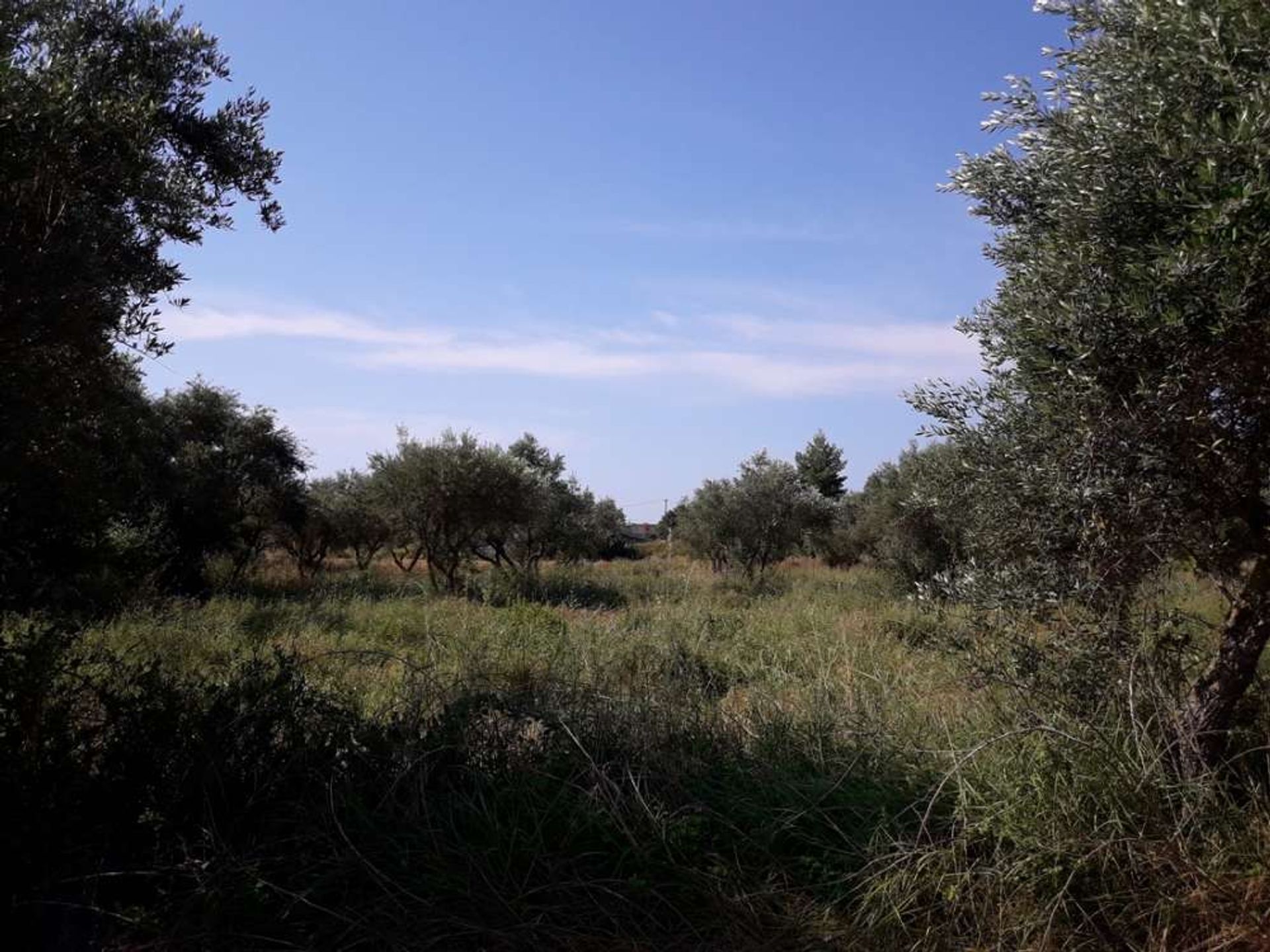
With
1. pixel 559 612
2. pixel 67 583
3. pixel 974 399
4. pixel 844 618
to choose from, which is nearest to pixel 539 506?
pixel 559 612

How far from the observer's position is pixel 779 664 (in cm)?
704

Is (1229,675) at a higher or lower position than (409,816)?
higher

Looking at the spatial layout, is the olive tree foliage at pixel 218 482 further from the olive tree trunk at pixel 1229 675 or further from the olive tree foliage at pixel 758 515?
the olive tree trunk at pixel 1229 675

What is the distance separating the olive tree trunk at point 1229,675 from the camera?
441cm

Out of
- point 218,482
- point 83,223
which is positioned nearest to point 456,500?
point 218,482

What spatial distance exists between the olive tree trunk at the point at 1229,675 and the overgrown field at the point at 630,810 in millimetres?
163

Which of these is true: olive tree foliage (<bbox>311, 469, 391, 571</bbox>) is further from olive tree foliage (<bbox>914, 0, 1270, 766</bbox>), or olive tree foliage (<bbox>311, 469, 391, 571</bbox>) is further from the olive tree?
olive tree foliage (<bbox>914, 0, 1270, 766</bbox>)

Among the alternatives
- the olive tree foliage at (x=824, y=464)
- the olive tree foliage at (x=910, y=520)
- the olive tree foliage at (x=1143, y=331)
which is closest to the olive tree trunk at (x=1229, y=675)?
the olive tree foliage at (x=1143, y=331)

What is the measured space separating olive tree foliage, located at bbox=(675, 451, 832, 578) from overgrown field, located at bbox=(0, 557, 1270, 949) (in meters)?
20.2

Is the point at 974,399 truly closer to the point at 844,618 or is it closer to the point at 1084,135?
the point at 1084,135

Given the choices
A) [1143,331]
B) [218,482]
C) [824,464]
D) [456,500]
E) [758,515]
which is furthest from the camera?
[824,464]

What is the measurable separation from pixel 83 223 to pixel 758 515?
22330 millimetres

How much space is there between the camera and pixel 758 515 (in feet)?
84.7

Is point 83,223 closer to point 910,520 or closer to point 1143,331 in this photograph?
point 1143,331
